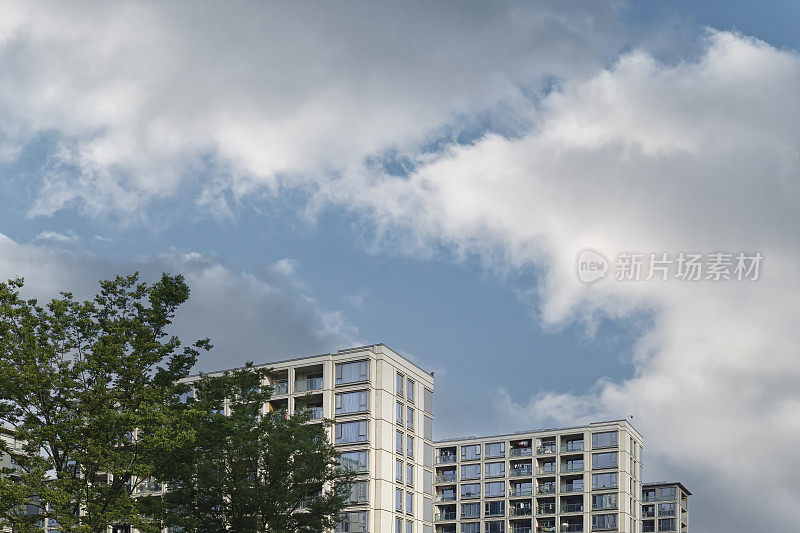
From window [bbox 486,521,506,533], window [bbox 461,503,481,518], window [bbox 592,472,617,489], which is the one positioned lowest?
window [bbox 486,521,506,533]

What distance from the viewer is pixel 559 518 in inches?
5546

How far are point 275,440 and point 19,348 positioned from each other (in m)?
18.5

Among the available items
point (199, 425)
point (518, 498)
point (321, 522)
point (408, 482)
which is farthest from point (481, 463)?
point (199, 425)

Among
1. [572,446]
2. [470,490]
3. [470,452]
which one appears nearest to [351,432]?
[572,446]

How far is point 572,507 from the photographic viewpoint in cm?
14062

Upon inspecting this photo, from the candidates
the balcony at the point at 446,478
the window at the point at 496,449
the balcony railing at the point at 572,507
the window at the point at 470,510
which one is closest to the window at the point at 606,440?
the balcony railing at the point at 572,507

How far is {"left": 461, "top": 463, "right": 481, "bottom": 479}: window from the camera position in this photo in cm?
15062

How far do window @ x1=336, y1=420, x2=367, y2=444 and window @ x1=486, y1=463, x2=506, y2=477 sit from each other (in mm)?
54083

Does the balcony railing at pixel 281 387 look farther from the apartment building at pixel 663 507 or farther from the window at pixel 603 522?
the apartment building at pixel 663 507

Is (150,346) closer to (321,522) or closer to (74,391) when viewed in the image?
(74,391)

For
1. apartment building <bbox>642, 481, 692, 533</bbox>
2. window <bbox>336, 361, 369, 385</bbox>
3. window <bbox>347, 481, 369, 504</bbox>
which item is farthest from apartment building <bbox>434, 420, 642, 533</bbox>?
window <bbox>347, 481, 369, 504</bbox>

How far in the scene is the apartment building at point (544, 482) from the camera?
139m

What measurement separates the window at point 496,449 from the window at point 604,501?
15.9m

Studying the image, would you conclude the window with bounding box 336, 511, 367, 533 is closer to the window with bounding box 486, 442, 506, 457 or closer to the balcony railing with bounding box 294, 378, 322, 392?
the balcony railing with bounding box 294, 378, 322, 392
